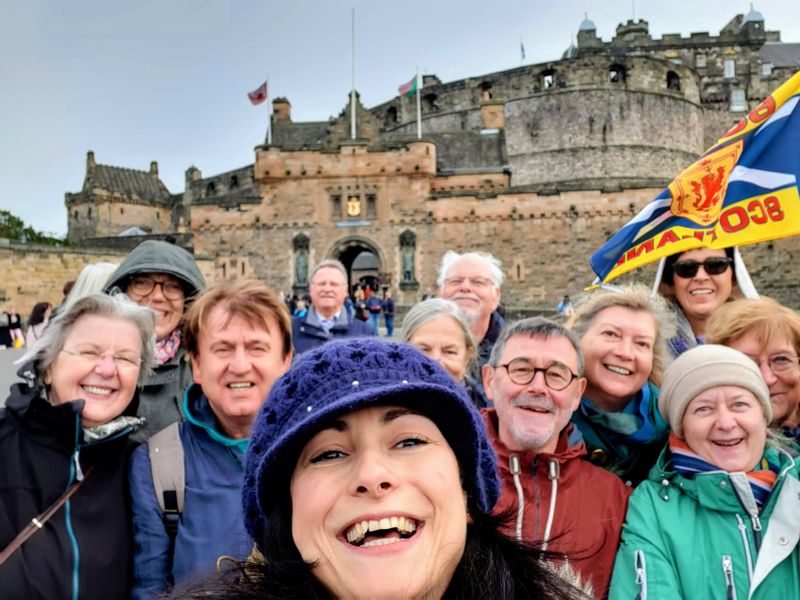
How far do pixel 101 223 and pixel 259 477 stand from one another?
48.4m

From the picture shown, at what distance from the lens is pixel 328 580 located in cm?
106

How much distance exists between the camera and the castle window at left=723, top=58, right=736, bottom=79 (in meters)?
39.3

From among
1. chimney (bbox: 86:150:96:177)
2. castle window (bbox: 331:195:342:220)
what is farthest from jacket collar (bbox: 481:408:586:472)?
chimney (bbox: 86:150:96:177)

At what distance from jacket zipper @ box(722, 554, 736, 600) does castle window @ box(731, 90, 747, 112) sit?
135 feet

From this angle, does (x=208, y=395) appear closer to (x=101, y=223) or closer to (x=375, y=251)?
(x=375, y=251)

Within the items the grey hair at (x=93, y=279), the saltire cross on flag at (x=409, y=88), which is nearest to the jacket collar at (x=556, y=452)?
the grey hair at (x=93, y=279)

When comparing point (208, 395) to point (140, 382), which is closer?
point (208, 395)

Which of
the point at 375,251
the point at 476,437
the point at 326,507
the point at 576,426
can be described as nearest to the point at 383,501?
the point at 326,507

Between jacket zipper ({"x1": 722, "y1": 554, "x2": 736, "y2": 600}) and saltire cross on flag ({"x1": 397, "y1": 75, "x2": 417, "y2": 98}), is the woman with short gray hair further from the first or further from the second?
saltire cross on flag ({"x1": 397, "y1": 75, "x2": 417, "y2": 98})

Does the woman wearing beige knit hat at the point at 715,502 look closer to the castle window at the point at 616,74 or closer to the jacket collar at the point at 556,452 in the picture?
the jacket collar at the point at 556,452

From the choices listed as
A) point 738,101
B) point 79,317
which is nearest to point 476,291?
point 79,317

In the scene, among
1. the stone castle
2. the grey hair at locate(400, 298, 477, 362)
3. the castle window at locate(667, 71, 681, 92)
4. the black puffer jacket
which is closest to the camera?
the black puffer jacket

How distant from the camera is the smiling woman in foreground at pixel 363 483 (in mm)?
1031

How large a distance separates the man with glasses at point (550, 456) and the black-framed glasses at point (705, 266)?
1.33 m
